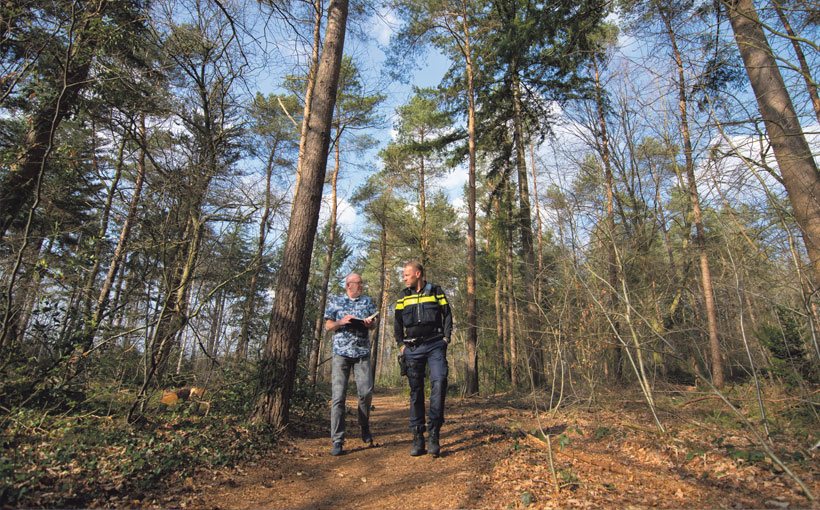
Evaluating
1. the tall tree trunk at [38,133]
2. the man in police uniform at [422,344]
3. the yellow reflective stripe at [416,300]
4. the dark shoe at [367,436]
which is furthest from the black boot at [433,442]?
the tall tree trunk at [38,133]

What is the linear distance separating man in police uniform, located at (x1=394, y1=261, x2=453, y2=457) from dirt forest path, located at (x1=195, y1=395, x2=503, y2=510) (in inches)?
12.9

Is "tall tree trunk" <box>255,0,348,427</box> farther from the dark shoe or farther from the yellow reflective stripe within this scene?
the yellow reflective stripe

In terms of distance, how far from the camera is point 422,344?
13.1ft

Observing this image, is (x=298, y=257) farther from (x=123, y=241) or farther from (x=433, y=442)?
(x=433, y=442)

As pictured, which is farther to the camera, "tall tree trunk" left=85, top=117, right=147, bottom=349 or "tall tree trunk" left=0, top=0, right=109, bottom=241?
"tall tree trunk" left=0, top=0, right=109, bottom=241

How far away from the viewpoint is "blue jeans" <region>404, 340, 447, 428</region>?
379 cm

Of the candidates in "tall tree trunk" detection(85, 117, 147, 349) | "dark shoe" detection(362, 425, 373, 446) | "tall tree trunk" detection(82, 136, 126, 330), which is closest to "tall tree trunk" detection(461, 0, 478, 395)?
"dark shoe" detection(362, 425, 373, 446)

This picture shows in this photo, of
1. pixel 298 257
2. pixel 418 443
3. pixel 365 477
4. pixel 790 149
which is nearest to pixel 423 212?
pixel 298 257

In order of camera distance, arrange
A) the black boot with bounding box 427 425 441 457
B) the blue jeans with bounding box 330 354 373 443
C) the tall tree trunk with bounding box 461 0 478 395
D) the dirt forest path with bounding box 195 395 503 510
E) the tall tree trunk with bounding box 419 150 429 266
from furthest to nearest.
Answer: the tall tree trunk with bounding box 419 150 429 266
the tall tree trunk with bounding box 461 0 478 395
the blue jeans with bounding box 330 354 373 443
the black boot with bounding box 427 425 441 457
the dirt forest path with bounding box 195 395 503 510

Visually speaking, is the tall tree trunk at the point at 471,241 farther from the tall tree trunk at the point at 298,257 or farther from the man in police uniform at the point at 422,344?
the tall tree trunk at the point at 298,257

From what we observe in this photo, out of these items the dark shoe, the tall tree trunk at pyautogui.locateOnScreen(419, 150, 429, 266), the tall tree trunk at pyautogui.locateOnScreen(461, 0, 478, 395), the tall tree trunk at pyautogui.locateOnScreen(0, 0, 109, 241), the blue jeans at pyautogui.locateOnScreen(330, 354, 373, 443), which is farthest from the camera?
the tall tree trunk at pyautogui.locateOnScreen(419, 150, 429, 266)

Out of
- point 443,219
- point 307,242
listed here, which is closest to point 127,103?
point 307,242

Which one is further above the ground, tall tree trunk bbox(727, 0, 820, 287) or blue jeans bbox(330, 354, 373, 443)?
tall tree trunk bbox(727, 0, 820, 287)

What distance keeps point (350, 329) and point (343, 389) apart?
2.14 feet
